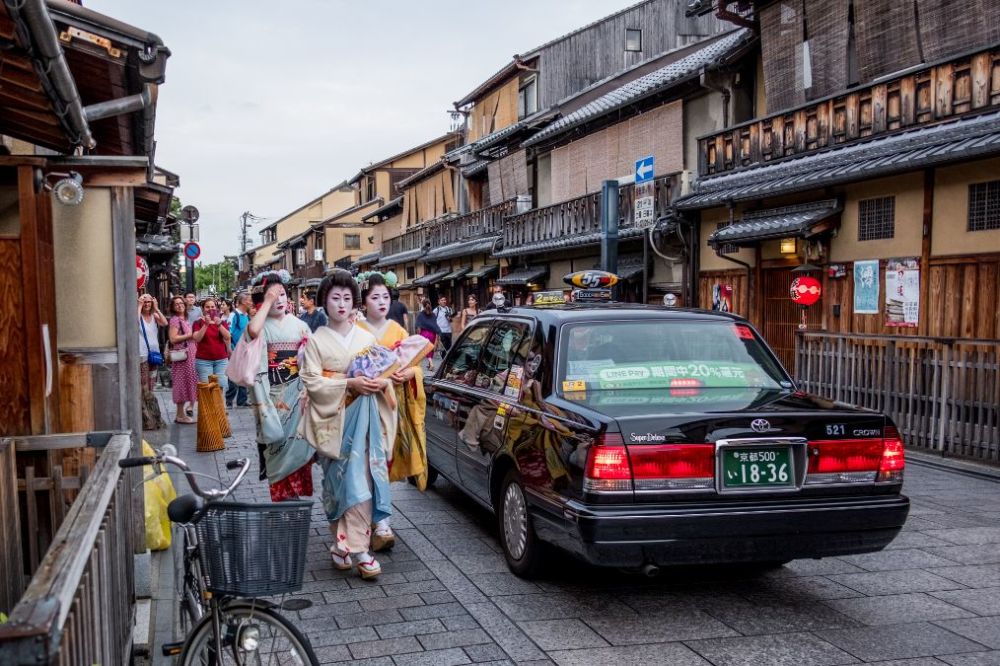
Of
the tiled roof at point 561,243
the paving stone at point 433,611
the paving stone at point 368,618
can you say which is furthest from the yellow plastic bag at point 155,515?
the tiled roof at point 561,243

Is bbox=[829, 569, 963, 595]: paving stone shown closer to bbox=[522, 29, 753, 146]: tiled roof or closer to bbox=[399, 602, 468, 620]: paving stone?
bbox=[399, 602, 468, 620]: paving stone

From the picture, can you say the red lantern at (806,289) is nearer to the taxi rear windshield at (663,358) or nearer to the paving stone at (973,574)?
the paving stone at (973,574)

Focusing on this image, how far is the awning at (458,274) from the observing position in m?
33.3

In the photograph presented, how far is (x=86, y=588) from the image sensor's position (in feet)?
8.46

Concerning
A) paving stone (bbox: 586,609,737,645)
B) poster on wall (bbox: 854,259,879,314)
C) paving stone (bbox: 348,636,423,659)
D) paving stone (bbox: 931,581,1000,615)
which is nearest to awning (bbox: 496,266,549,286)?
poster on wall (bbox: 854,259,879,314)

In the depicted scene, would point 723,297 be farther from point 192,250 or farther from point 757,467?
point 192,250

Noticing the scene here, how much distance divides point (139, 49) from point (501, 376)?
10.6 feet

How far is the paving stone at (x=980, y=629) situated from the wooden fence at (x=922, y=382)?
4758 millimetres

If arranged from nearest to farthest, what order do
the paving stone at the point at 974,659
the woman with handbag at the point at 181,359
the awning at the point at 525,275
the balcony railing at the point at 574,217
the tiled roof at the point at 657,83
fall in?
the paving stone at the point at 974,659 → the woman with handbag at the point at 181,359 → the tiled roof at the point at 657,83 → the balcony railing at the point at 574,217 → the awning at the point at 525,275

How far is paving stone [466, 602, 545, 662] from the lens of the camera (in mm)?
4141

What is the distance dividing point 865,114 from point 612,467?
1117 cm

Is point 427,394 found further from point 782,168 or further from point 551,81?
point 551,81

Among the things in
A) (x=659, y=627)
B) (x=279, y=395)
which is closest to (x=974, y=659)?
(x=659, y=627)

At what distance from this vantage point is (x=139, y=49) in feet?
18.6
